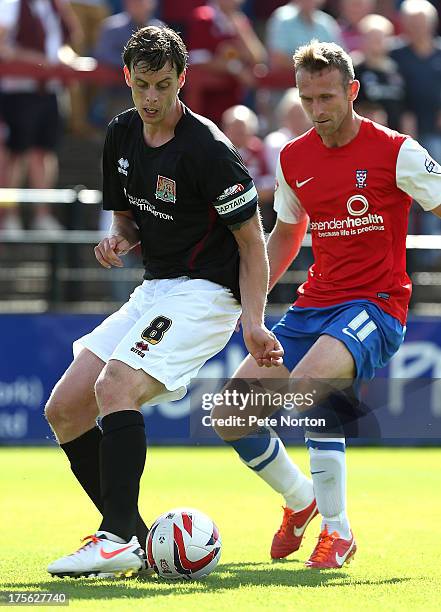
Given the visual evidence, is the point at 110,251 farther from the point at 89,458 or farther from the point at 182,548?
the point at 182,548

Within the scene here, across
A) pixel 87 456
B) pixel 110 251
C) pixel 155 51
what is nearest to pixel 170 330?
pixel 110 251

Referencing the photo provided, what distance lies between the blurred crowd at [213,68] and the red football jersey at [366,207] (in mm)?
5824

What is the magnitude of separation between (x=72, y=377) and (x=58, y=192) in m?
6.88

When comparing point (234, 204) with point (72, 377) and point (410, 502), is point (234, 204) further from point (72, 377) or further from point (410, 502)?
point (410, 502)

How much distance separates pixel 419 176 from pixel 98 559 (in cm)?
258

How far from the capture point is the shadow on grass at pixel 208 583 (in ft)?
18.5

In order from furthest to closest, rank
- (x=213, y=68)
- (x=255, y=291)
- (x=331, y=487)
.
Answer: (x=213, y=68) < (x=331, y=487) < (x=255, y=291)

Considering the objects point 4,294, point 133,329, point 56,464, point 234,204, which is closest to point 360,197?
point 234,204

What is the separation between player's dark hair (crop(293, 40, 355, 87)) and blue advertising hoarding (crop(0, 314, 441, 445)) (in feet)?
18.3

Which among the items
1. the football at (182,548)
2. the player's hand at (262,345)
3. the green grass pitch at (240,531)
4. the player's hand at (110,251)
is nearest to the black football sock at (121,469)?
the football at (182,548)

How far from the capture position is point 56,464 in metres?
11.2

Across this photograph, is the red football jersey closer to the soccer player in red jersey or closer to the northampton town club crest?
the soccer player in red jersey

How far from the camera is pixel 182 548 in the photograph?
6016mm

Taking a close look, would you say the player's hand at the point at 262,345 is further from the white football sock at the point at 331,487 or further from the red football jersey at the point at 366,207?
the red football jersey at the point at 366,207
